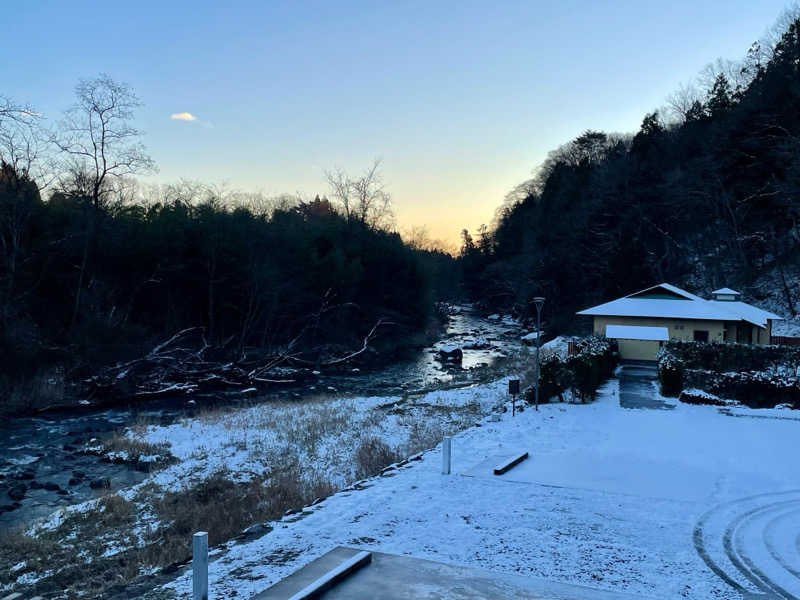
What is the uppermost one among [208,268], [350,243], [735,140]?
[735,140]

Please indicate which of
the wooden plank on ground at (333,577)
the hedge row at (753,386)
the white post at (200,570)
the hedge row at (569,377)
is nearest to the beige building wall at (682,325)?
the hedge row at (753,386)

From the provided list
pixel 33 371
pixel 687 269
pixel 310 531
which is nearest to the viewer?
pixel 310 531

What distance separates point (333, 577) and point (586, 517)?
4.57 m

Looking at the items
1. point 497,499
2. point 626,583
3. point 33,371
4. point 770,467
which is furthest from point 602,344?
point 33,371

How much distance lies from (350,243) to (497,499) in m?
42.8

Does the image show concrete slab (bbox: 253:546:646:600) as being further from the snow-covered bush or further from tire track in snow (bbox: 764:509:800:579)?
the snow-covered bush

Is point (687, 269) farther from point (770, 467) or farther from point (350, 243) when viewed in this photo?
point (770, 467)

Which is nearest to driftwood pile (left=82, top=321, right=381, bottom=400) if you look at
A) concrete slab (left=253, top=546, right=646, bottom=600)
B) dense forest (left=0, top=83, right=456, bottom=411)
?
dense forest (left=0, top=83, right=456, bottom=411)

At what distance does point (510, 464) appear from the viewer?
37.5ft

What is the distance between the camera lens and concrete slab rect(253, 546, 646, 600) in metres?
5.86

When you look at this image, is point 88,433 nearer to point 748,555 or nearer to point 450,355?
point 748,555

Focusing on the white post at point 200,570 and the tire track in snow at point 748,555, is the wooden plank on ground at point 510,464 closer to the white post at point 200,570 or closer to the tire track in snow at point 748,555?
the tire track in snow at point 748,555

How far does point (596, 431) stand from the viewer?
594 inches

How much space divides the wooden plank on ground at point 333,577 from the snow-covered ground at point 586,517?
671 mm
